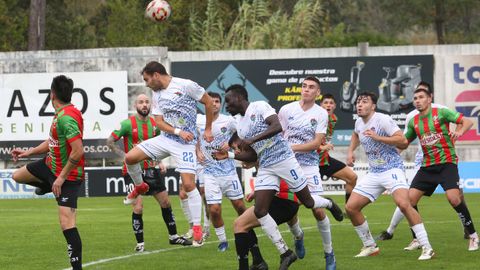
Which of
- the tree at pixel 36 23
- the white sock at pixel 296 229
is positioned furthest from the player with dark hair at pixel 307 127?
the tree at pixel 36 23

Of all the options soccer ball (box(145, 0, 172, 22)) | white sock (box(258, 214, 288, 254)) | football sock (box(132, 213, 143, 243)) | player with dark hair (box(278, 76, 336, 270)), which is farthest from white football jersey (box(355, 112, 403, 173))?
soccer ball (box(145, 0, 172, 22))

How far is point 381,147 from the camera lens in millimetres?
14320

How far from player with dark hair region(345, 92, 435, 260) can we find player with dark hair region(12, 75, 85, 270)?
3.98 meters

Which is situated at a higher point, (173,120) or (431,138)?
(173,120)

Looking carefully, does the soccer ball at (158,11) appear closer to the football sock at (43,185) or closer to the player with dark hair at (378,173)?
the player with dark hair at (378,173)

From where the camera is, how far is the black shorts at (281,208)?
1258cm

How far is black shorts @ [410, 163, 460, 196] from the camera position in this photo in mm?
15078

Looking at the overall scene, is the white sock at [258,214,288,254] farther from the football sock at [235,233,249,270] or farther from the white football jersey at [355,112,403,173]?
the white football jersey at [355,112,403,173]

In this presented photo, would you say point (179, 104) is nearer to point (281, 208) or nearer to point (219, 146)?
point (219, 146)

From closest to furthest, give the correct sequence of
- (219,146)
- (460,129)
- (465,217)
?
(460,129)
(465,217)
(219,146)

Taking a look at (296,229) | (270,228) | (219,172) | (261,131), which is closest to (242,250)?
(270,228)

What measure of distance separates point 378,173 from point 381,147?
340 millimetres

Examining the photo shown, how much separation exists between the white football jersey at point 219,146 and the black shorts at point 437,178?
2720 mm

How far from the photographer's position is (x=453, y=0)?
61219 millimetres
